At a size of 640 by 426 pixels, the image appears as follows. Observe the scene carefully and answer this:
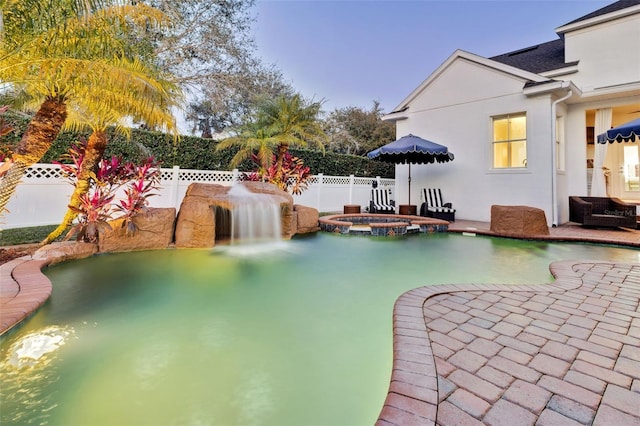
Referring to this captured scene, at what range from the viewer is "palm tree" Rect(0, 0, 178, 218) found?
3967 millimetres

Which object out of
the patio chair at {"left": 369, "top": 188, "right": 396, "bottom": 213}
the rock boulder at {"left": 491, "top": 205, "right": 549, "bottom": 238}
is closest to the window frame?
the rock boulder at {"left": 491, "top": 205, "right": 549, "bottom": 238}

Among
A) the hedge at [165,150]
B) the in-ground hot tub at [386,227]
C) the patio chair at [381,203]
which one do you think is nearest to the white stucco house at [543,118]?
the patio chair at [381,203]

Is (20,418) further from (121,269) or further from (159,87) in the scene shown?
(159,87)

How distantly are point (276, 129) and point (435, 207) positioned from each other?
254 inches

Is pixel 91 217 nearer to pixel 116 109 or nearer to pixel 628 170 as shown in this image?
pixel 116 109

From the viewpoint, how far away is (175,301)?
3.43 metres

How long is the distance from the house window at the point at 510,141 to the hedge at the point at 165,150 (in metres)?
7.45

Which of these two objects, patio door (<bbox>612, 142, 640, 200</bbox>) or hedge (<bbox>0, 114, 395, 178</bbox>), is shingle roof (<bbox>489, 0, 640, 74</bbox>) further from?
hedge (<bbox>0, 114, 395, 178</bbox>)

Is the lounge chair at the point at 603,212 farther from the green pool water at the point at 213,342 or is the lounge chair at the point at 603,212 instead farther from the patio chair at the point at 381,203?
the patio chair at the point at 381,203

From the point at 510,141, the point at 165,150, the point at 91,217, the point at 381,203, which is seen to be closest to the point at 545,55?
the point at 510,141

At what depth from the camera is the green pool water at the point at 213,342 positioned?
176 centimetres

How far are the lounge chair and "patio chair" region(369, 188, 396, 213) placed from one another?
573cm

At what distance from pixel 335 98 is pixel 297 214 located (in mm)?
21334

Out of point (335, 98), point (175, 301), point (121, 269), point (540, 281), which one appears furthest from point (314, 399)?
point (335, 98)
